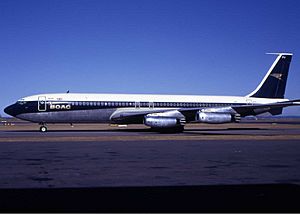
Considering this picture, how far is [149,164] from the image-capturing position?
503 inches

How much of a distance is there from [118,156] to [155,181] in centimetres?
600

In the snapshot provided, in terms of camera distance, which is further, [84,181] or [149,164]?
[149,164]

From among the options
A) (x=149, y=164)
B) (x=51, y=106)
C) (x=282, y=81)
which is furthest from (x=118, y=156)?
(x=282, y=81)

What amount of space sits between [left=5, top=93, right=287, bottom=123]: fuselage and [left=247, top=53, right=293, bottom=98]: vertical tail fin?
9180 millimetres

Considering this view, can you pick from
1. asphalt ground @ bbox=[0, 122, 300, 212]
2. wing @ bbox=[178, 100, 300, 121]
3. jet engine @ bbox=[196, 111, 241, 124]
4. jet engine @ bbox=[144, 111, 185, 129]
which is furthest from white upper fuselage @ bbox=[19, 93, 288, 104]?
asphalt ground @ bbox=[0, 122, 300, 212]

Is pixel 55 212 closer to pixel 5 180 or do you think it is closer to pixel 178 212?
pixel 178 212

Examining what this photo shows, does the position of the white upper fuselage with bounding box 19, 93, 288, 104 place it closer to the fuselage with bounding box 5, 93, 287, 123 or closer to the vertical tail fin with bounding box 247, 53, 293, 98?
the fuselage with bounding box 5, 93, 287, 123

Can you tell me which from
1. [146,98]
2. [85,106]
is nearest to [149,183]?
[85,106]

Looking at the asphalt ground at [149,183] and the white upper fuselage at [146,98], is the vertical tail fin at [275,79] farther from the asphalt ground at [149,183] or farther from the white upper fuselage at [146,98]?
the asphalt ground at [149,183]

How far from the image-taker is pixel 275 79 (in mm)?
42875

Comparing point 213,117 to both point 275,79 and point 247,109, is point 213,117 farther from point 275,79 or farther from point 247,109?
point 275,79

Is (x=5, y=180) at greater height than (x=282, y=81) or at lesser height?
lesser

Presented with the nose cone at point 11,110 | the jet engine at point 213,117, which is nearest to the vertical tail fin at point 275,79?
the jet engine at point 213,117

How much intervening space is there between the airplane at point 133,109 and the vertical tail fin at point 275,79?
→ 3.41 meters
